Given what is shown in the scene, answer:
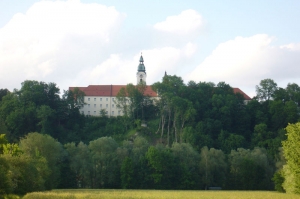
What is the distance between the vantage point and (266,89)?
449 ft

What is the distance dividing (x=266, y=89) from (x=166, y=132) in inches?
1150

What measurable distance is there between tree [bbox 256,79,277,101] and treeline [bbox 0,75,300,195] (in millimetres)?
125

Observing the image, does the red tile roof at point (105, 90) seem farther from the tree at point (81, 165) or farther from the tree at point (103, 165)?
the tree at point (81, 165)

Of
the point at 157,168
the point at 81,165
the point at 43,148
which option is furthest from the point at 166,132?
the point at 43,148

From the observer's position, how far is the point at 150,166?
9462 cm

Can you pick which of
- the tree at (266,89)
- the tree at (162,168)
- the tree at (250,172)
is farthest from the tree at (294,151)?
the tree at (266,89)

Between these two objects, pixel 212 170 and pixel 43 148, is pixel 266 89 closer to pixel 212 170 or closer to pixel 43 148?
pixel 212 170

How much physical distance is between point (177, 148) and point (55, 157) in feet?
82.1

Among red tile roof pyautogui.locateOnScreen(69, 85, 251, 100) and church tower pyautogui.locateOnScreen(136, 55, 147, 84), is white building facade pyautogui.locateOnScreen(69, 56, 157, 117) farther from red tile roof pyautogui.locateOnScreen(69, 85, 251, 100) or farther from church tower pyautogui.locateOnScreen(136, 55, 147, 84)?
church tower pyautogui.locateOnScreen(136, 55, 147, 84)

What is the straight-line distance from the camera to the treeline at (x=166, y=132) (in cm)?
9350

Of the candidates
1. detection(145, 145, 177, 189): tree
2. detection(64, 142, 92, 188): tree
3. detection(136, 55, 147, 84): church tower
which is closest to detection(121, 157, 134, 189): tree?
detection(145, 145, 177, 189): tree

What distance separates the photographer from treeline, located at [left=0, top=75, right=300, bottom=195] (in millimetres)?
93500

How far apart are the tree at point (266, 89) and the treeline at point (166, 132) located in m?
0.12

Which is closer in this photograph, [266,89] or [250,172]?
[250,172]
